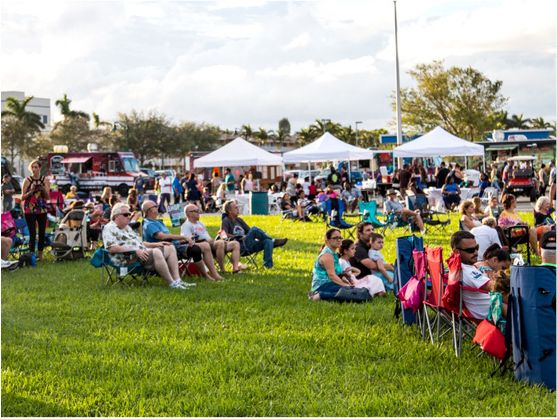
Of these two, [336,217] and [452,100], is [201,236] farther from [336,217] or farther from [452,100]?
[452,100]

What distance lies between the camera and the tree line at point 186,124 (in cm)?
5209

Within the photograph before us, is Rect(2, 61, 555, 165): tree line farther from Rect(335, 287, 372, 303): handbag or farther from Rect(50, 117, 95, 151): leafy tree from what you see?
Rect(335, 287, 372, 303): handbag

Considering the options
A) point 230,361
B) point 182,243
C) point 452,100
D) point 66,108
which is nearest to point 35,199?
point 182,243

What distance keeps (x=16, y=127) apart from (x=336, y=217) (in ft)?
159

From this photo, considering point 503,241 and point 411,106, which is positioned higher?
point 411,106

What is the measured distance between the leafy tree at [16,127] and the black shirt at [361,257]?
52.0 meters

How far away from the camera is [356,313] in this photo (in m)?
7.84

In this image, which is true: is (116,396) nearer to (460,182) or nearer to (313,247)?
(313,247)

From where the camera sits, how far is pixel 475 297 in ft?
19.7

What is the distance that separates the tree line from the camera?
52.1 meters

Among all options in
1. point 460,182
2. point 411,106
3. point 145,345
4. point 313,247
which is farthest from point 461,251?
point 411,106

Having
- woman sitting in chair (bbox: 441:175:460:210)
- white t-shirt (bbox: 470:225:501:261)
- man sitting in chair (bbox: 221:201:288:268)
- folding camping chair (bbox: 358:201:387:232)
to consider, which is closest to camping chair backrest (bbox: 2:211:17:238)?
man sitting in chair (bbox: 221:201:288:268)

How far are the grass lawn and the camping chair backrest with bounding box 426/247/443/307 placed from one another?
0.38m

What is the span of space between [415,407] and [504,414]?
0.51 m
